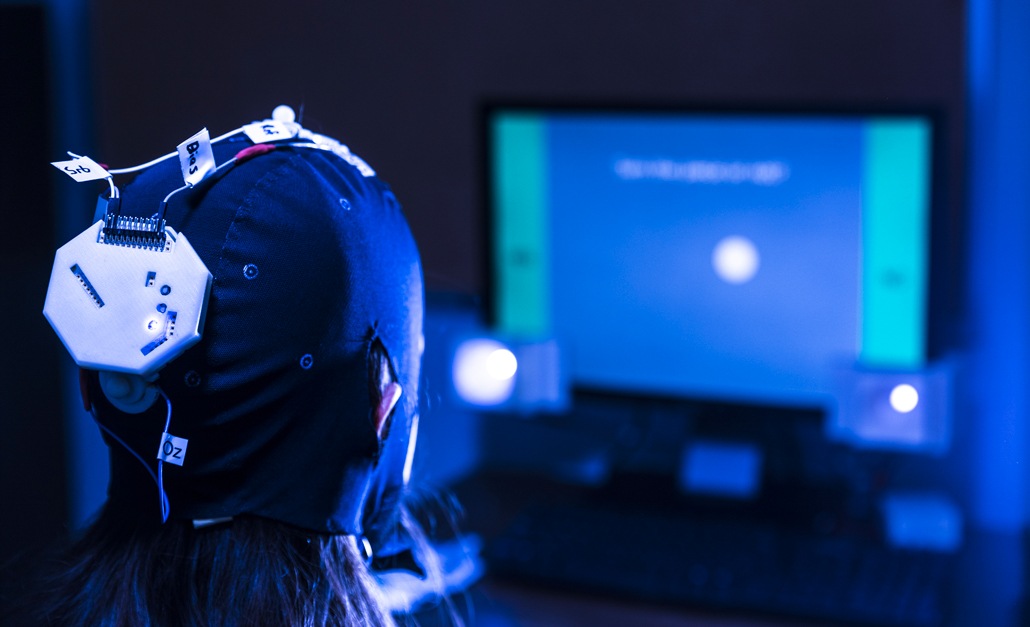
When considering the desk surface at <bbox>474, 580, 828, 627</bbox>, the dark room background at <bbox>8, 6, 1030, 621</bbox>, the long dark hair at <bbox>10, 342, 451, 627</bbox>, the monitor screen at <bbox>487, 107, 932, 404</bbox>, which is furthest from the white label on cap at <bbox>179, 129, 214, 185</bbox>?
the monitor screen at <bbox>487, 107, 932, 404</bbox>

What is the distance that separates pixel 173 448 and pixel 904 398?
2.88ft

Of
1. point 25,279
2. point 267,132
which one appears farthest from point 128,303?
point 25,279

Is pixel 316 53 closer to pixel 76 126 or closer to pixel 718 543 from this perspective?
pixel 76 126

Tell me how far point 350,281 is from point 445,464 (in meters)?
0.87

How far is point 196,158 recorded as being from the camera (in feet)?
1.65

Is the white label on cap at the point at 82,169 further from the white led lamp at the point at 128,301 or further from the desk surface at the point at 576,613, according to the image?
the desk surface at the point at 576,613

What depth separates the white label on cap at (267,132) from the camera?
1.74 feet

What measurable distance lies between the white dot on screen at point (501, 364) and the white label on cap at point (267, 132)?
2.47ft

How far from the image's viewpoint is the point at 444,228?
4.84ft

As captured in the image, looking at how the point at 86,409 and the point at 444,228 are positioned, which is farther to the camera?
the point at 444,228

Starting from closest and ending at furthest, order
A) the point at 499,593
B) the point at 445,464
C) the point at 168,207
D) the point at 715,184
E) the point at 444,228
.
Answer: the point at 168,207, the point at 499,593, the point at 715,184, the point at 445,464, the point at 444,228

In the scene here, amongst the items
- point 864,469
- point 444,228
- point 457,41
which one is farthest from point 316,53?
point 864,469

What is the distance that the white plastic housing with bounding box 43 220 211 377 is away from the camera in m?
0.47

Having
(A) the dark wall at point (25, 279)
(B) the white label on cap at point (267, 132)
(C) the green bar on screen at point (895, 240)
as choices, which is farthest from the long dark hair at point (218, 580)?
(C) the green bar on screen at point (895, 240)
